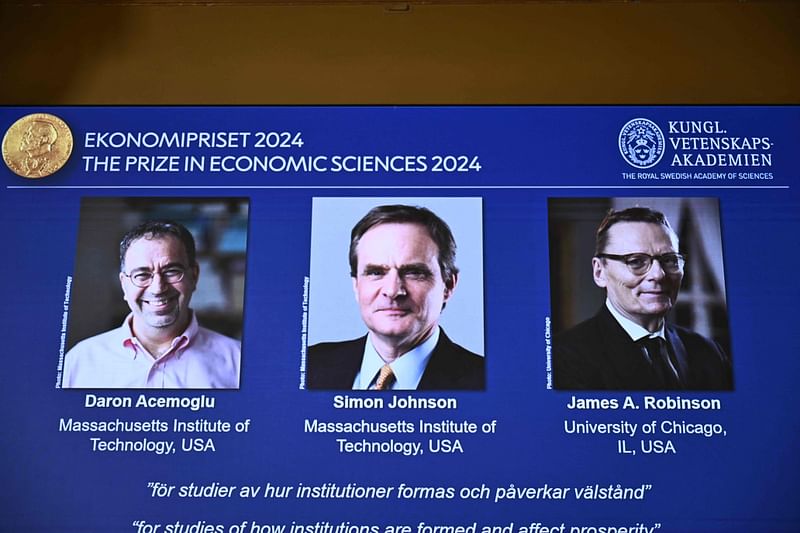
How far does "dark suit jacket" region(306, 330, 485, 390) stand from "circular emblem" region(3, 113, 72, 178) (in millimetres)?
1106

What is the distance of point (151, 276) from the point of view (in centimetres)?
256

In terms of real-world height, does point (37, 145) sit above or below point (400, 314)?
above

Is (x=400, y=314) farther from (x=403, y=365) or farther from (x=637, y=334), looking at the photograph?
(x=637, y=334)

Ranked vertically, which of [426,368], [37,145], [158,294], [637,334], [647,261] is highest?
[37,145]

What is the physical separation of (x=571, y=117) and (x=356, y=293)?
95cm

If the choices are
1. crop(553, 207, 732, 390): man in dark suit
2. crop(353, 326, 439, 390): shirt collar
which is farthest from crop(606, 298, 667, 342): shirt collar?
A: crop(353, 326, 439, 390): shirt collar

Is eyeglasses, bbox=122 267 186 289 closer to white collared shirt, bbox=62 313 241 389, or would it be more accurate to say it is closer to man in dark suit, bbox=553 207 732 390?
white collared shirt, bbox=62 313 241 389

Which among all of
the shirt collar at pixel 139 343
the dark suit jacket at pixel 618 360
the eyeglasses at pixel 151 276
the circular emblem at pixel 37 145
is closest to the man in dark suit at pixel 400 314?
the dark suit jacket at pixel 618 360

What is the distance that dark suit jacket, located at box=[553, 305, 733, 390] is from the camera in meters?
2.47

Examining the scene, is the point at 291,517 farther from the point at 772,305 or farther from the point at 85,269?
the point at 772,305

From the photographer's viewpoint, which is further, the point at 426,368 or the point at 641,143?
the point at 641,143

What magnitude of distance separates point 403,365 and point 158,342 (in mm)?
795

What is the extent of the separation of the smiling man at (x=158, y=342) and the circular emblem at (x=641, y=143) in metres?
1.45

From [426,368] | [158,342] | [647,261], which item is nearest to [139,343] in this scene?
[158,342]
